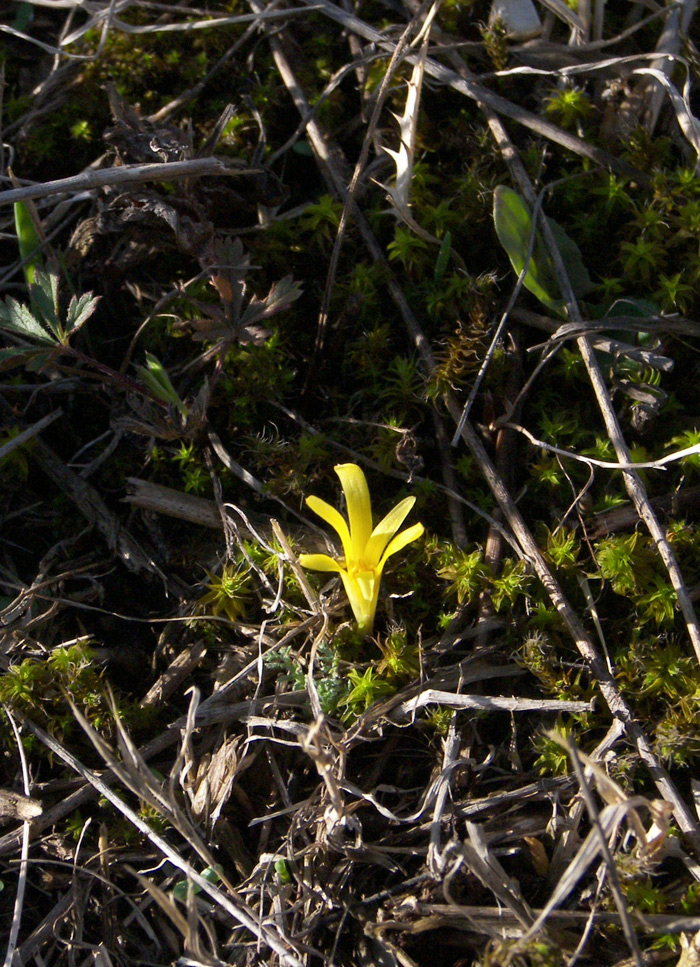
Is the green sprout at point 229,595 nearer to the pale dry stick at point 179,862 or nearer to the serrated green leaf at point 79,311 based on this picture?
the pale dry stick at point 179,862

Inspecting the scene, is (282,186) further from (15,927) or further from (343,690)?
(15,927)

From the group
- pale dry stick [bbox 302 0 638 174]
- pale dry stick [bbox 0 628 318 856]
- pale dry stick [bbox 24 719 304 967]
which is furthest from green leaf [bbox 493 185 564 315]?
pale dry stick [bbox 24 719 304 967]

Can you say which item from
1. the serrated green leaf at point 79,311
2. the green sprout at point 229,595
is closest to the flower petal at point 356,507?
the green sprout at point 229,595

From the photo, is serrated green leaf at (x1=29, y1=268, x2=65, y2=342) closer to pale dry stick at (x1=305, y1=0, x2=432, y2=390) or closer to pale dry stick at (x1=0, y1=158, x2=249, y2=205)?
pale dry stick at (x1=0, y1=158, x2=249, y2=205)

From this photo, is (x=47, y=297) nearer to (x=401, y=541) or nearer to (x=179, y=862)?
(x=401, y=541)

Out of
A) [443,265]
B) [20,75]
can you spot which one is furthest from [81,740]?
[20,75]
